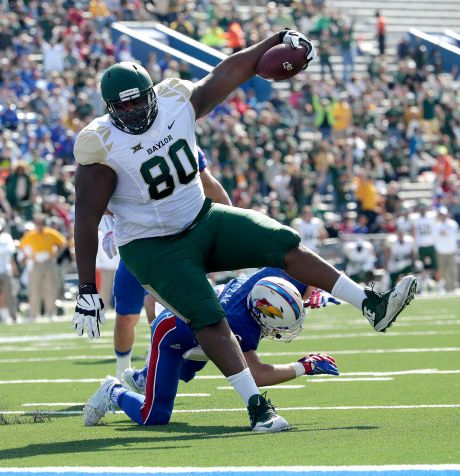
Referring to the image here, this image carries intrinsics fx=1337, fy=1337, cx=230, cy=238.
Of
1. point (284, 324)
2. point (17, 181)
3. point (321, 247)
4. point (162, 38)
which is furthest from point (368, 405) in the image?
point (162, 38)

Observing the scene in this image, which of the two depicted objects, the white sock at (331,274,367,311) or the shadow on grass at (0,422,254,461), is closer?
the shadow on grass at (0,422,254,461)

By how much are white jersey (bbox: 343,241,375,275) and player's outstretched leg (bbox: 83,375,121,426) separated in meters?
14.7

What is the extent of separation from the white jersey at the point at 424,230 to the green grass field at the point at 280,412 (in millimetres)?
9542

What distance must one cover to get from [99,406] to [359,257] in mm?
14846

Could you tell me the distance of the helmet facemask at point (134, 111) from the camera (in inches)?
239

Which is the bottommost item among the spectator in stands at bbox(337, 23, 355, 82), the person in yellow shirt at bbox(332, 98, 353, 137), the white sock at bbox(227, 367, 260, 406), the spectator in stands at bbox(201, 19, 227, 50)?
the person in yellow shirt at bbox(332, 98, 353, 137)

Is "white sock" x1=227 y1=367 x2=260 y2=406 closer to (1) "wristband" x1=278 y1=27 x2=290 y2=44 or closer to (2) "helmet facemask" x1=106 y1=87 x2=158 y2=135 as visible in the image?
(2) "helmet facemask" x1=106 y1=87 x2=158 y2=135

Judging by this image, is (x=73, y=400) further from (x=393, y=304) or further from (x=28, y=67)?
(x=28, y=67)

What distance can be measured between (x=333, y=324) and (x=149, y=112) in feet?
27.6

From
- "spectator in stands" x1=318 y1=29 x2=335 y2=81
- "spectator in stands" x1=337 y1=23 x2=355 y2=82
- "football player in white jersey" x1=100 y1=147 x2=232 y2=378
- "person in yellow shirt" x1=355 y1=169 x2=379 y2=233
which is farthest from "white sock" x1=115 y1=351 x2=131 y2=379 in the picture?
"spectator in stands" x1=337 y1=23 x2=355 y2=82

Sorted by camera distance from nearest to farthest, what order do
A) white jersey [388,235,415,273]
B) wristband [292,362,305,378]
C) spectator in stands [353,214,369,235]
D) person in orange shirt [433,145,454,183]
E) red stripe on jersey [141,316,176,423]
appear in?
red stripe on jersey [141,316,176,423]
wristband [292,362,305,378]
white jersey [388,235,415,273]
spectator in stands [353,214,369,235]
person in orange shirt [433,145,454,183]

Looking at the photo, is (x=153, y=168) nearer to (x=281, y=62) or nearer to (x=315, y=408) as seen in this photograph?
(x=281, y=62)

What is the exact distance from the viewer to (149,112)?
6129 millimetres

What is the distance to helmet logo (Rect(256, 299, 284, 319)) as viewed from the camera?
20.7 ft
